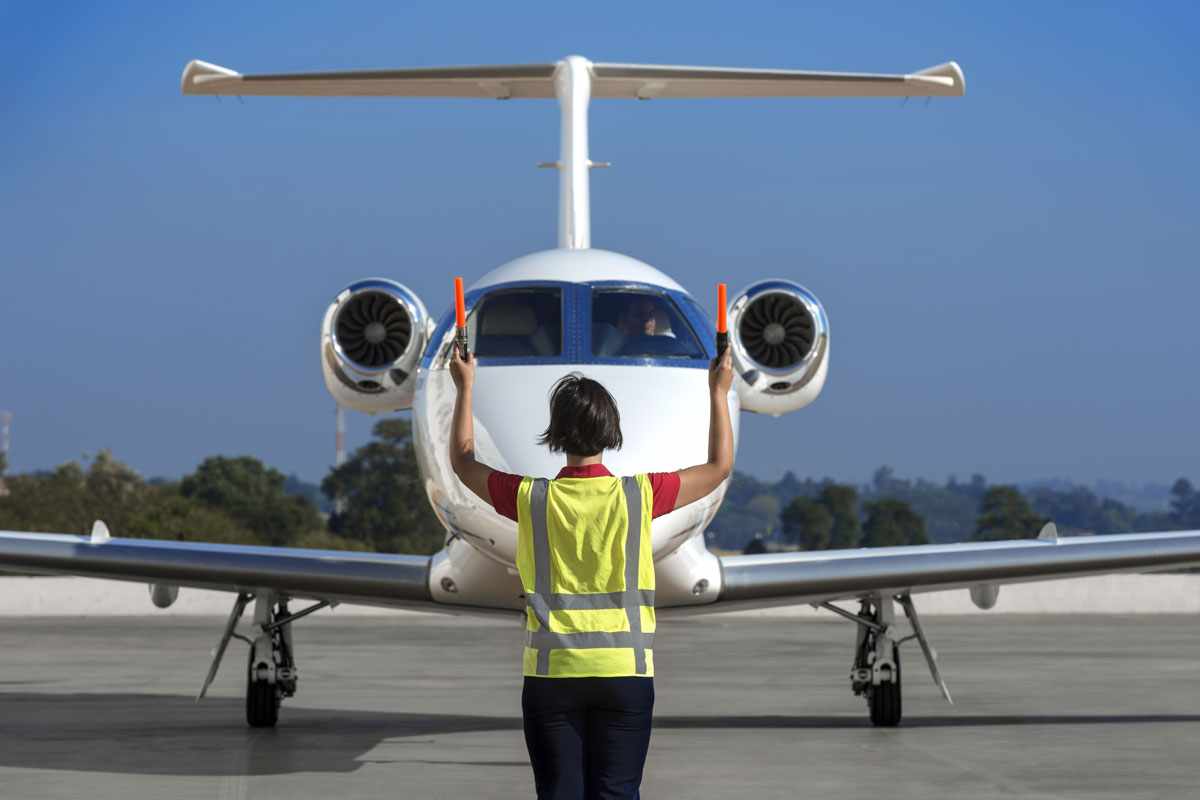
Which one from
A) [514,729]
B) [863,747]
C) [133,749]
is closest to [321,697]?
[514,729]

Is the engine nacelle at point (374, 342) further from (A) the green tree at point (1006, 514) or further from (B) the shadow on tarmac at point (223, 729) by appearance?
(A) the green tree at point (1006, 514)

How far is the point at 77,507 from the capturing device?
65625 millimetres

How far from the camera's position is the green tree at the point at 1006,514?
334ft

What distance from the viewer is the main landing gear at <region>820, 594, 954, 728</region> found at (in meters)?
12.8

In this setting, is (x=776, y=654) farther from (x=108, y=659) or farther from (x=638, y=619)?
(x=638, y=619)

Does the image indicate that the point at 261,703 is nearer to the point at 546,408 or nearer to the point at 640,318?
the point at 640,318

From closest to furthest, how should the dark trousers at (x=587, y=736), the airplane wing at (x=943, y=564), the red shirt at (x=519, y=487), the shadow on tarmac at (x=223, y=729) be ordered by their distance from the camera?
the dark trousers at (x=587, y=736)
the red shirt at (x=519, y=487)
the shadow on tarmac at (x=223, y=729)
the airplane wing at (x=943, y=564)

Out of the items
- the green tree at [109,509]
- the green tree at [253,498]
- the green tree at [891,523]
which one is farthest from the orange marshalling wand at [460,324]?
the green tree at [891,523]

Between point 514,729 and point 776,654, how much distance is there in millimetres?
11233

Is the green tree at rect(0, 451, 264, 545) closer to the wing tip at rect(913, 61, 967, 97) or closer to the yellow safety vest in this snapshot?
the wing tip at rect(913, 61, 967, 97)

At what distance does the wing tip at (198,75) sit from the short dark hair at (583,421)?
9887 mm

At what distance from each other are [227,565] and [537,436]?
391 cm

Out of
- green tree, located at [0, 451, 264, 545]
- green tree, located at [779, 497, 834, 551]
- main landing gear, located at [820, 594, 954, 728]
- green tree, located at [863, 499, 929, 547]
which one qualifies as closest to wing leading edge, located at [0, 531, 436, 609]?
main landing gear, located at [820, 594, 954, 728]

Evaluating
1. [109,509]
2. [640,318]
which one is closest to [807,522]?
[109,509]
